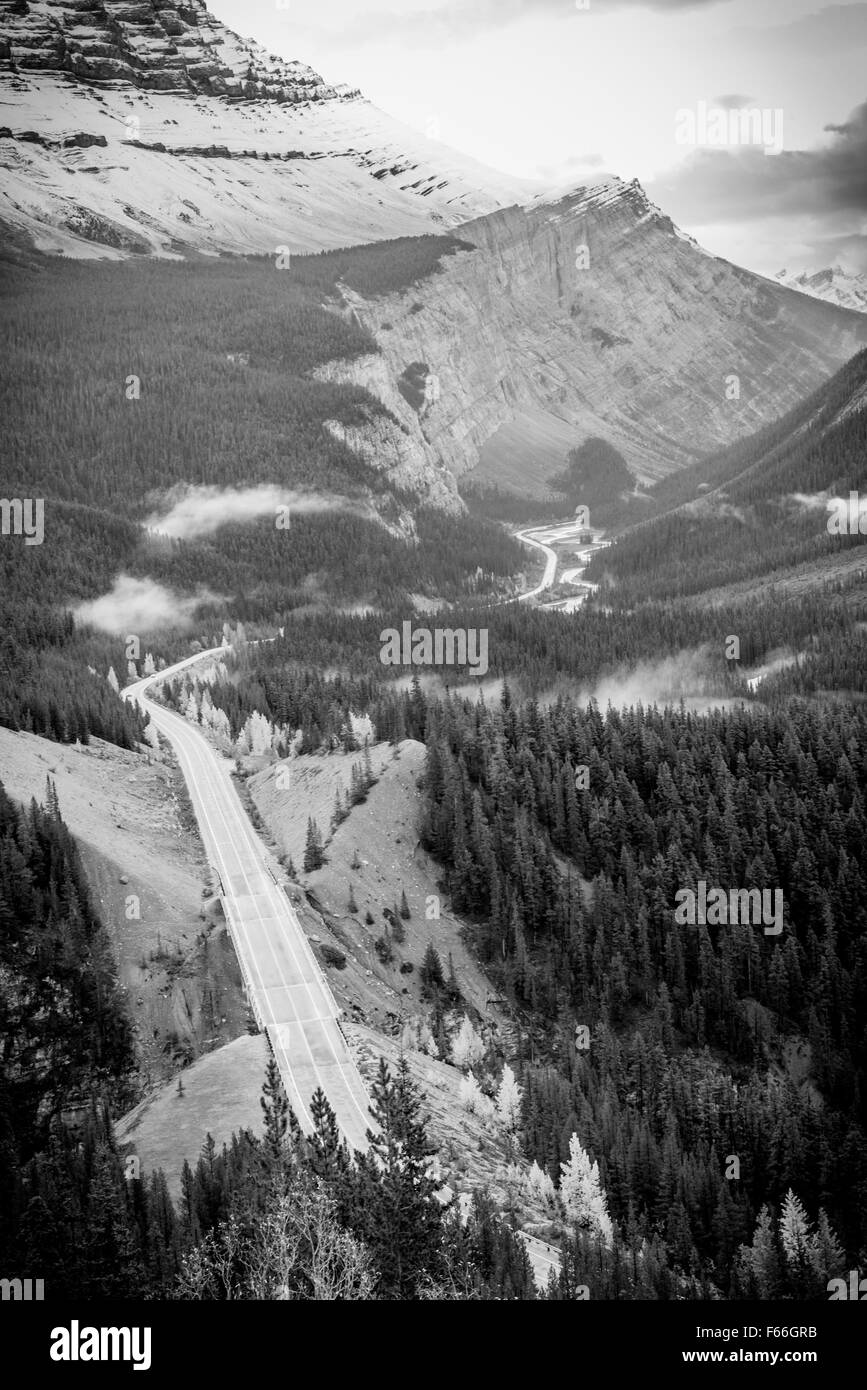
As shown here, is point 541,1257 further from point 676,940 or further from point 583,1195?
point 676,940

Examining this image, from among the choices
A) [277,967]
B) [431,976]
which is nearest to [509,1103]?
[277,967]

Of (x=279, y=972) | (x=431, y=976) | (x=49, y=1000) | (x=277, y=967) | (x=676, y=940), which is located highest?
(x=277, y=967)

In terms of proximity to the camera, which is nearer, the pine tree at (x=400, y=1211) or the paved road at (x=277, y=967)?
the pine tree at (x=400, y=1211)

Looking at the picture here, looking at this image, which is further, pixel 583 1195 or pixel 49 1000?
pixel 49 1000

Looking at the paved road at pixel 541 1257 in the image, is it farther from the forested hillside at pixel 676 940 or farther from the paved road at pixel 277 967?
the forested hillside at pixel 676 940

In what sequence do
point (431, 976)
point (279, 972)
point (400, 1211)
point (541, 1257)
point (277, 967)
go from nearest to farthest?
1. point (400, 1211)
2. point (541, 1257)
3. point (279, 972)
4. point (277, 967)
5. point (431, 976)

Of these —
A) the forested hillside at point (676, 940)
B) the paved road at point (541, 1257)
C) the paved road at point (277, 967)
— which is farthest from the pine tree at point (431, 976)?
the paved road at point (541, 1257)

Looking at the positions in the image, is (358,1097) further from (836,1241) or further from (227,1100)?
(836,1241)

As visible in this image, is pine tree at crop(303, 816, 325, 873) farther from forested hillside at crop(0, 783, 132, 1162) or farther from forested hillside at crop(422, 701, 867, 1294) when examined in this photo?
forested hillside at crop(0, 783, 132, 1162)
